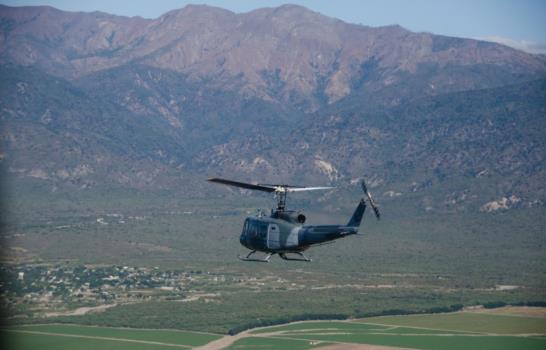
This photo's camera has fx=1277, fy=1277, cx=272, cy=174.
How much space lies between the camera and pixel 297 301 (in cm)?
19450

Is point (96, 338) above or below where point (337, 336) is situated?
below

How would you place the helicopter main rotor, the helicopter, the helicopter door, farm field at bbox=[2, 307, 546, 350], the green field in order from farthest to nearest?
farm field at bbox=[2, 307, 546, 350]
the green field
the helicopter door
the helicopter
the helicopter main rotor

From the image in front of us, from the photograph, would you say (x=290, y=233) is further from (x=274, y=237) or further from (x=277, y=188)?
(x=277, y=188)

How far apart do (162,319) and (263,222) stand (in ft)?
328

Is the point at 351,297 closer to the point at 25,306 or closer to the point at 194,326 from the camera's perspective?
the point at 194,326

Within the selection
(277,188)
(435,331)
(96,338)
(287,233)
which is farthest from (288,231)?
(435,331)

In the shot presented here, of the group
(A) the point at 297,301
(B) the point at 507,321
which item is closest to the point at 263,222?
(B) the point at 507,321

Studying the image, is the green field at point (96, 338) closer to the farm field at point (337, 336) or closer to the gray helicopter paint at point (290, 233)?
the farm field at point (337, 336)

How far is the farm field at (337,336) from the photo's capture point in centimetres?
15362

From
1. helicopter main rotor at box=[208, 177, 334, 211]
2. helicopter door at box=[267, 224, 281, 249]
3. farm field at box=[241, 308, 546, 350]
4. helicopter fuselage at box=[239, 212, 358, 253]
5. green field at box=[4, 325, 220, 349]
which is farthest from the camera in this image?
farm field at box=[241, 308, 546, 350]

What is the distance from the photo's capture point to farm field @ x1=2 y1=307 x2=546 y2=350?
15362 cm

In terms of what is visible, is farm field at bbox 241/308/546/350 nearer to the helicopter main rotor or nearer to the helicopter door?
the helicopter door

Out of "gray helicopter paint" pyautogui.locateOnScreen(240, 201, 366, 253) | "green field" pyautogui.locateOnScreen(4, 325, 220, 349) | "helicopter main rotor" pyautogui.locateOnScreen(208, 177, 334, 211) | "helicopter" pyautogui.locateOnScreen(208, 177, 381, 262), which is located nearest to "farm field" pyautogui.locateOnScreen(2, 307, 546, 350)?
"green field" pyautogui.locateOnScreen(4, 325, 220, 349)

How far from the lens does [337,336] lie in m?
164
